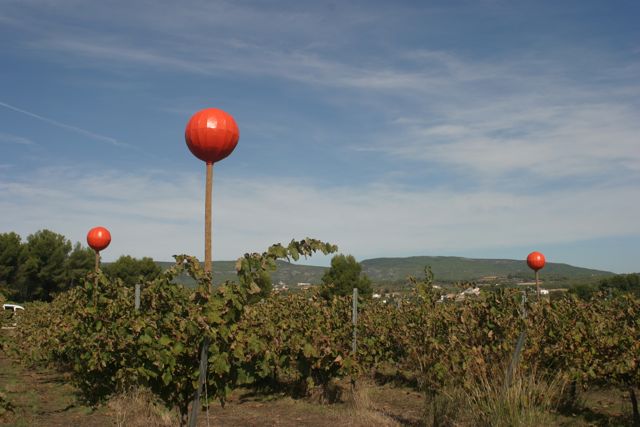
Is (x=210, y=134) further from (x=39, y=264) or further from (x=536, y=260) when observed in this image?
(x=39, y=264)

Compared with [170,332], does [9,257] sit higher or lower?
higher

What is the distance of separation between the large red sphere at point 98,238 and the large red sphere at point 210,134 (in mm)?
6094

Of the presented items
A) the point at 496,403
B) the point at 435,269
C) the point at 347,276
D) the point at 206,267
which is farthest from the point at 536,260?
the point at 435,269

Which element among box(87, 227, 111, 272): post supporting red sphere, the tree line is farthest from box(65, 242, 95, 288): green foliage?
box(87, 227, 111, 272): post supporting red sphere

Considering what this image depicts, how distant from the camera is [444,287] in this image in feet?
25.6

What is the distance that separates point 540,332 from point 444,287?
1402mm

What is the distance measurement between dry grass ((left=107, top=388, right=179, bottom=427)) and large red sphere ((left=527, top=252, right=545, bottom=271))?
9513 mm

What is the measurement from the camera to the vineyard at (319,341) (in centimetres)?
393

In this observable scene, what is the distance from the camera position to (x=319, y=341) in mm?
8180

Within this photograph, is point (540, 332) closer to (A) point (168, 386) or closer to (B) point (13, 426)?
(A) point (168, 386)

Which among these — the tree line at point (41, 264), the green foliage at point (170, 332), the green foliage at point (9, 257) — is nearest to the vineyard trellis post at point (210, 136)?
the green foliage at point (170, 332)

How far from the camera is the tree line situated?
38.8 metres

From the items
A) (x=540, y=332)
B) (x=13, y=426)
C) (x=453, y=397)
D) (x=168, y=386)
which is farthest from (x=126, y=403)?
(x=540, y=332)

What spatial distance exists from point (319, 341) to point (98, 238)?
490 centimetres
